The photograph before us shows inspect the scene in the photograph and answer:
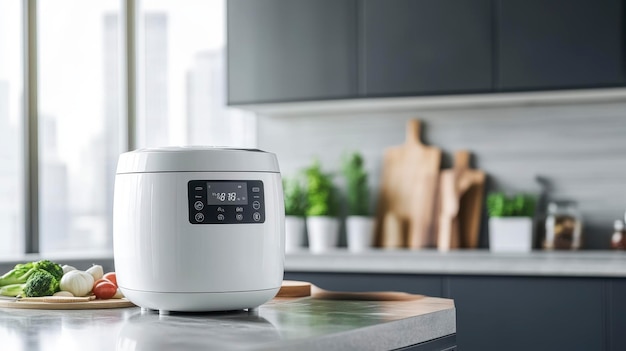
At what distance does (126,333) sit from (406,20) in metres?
2.71

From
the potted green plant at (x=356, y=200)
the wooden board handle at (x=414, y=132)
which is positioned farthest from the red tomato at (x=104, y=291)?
the wooden board handle at (x=414, y=132)

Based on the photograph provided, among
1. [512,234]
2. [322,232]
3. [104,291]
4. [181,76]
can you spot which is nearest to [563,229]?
[512,234]

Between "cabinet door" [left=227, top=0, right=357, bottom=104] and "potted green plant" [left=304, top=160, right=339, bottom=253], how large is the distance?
0.42m

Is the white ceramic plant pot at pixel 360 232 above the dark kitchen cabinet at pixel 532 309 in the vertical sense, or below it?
above

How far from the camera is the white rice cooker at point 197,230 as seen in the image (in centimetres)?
155

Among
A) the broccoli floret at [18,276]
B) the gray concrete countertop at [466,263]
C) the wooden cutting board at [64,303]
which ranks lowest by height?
the gray concrete countertop at [466,263]

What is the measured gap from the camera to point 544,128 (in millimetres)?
3949

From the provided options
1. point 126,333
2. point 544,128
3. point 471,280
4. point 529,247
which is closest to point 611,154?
point 544,128

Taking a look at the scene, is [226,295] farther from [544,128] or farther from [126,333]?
[544,128]

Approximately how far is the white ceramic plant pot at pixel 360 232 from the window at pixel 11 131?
56.9 inches

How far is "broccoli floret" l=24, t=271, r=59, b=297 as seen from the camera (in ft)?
5.88

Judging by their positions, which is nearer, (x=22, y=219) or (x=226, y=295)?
(x=226, y=295)

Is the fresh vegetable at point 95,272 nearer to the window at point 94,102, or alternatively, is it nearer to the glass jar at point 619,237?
the window at point 94,102

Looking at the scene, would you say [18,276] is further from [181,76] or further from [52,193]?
[181,76]
